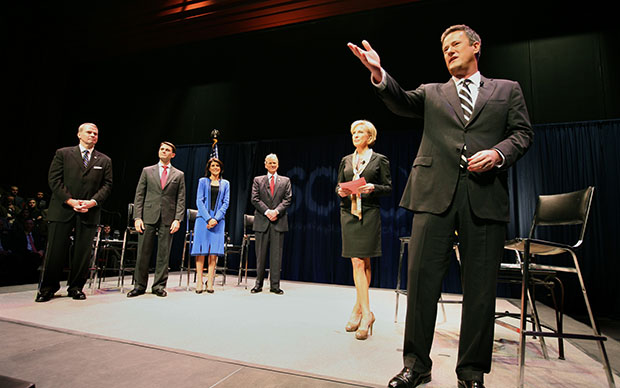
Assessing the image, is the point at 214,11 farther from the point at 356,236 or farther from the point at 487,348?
the point at 487,348

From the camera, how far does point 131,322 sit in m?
2.47

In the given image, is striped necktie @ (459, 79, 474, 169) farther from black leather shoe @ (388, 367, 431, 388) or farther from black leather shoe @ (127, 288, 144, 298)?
black leather shoe @ (127, 288, 144, 298)

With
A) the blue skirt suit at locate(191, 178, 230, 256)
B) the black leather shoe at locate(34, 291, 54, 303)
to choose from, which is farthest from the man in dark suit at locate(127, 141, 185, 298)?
the black leather shoe at locate(34, 291, 54, 303)

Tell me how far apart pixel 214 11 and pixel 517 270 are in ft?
21.1

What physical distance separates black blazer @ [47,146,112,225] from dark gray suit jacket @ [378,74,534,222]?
329 centimetres

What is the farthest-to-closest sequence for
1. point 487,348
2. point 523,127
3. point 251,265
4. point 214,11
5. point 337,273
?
point 251,265 < point 337,273 < point 214,11 < point 523,127 < point 487,348

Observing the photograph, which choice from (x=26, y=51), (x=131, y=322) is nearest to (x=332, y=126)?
(x=131, y=322)

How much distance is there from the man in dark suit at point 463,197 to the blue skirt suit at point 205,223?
10.4 feet

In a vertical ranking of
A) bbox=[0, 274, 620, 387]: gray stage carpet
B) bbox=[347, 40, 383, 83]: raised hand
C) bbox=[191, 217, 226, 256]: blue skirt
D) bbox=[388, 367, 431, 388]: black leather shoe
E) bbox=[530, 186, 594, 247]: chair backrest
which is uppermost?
bbox=[347, 40, 383, 83]: raised hand

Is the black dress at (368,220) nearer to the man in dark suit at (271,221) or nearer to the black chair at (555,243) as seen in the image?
the black chair at (555,243)

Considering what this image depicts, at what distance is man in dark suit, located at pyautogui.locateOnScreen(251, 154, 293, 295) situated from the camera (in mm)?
4559

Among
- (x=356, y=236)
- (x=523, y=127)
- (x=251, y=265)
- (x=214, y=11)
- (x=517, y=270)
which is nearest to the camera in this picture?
(x=523, y=127)

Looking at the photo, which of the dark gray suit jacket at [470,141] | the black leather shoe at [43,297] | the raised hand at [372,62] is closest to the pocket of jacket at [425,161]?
the dark gray suit jacket at [470,141]

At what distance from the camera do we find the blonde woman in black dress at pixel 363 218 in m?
2.37
